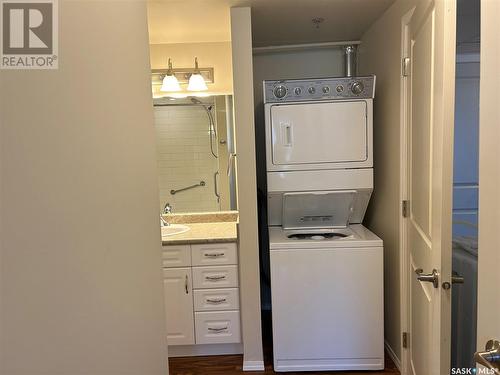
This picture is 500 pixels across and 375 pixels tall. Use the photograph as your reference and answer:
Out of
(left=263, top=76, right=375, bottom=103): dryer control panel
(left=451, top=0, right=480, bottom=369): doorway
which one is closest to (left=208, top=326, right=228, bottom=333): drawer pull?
(left=451, top=0, right=480, bottom=369): doorway

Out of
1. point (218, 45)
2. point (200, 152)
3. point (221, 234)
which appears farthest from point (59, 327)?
point (218, 45)

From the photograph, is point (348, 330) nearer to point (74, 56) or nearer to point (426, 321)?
point (426, 321)

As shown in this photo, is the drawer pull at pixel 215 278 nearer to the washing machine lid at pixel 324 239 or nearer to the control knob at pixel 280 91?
the washing machine lid at pixel 324 239

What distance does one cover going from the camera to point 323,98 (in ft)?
7.47

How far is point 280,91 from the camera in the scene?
7.47 ft

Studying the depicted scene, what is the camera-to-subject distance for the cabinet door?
2398mm

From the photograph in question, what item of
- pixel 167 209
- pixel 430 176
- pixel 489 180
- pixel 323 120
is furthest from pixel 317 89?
pixel 489 180

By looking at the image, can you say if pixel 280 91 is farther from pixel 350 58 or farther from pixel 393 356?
pixel 393 356

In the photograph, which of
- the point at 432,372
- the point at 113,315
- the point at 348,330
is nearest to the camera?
the point at 113,315

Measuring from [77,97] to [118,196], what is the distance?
282 millimetres

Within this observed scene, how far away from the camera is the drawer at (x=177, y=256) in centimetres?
238

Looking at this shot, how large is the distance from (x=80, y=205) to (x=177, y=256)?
1709 millimetres

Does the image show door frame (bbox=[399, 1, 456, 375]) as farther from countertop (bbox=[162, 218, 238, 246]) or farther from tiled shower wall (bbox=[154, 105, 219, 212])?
tiled shower wall (bbox=[154, 105, 219, 212])

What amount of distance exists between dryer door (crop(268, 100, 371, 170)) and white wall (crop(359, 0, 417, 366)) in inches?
5.9
